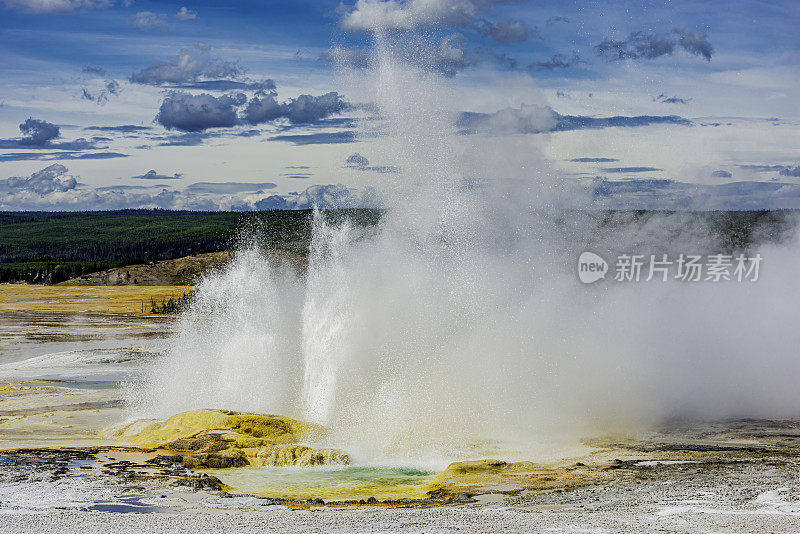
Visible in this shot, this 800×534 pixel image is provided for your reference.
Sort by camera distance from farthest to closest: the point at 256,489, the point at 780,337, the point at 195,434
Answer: the point at 780,337 < the point at 195,434 < the point at 256,489

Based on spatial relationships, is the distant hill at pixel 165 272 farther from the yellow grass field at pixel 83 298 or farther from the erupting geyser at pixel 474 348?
the erupting geyser at pixel 474 348

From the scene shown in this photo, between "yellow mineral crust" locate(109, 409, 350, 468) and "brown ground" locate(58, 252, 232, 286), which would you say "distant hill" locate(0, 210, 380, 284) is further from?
"yellow mineral crust" locate(109, 409, 350, 468)

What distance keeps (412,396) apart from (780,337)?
14374 millimetres

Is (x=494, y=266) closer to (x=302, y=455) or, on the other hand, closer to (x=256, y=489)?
(x=302, y=455)

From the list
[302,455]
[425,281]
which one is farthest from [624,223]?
[302,455]

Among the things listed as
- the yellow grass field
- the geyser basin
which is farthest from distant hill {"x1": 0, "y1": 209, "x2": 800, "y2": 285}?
the geyser basin

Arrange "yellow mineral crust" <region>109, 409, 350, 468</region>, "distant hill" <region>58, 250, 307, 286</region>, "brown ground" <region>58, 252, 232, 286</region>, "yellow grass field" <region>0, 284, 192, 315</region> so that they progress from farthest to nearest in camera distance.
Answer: "brown ground" <region>58, 252, 232, 286</region>, "distant hill" <region>58, 250, 307, 286</region>, "yellow grass field" <region>0, 284, 192, 315</region>, "yellow mineral crust" <region>109, 409, 350, 468</region>

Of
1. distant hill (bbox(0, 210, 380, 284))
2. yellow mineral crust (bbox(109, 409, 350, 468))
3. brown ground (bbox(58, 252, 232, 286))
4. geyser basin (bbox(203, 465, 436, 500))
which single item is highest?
distant hill (bbox(0, 210, 380, 284))

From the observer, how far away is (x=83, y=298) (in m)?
82.9

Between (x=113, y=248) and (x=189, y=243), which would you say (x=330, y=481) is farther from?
(x=113, y=248)

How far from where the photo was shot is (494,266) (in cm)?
2914

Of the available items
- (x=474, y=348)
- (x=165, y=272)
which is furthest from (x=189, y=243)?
(x=474, y=348)

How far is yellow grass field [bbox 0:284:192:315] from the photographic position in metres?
73.1

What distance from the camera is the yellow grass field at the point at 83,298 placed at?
73.1m
